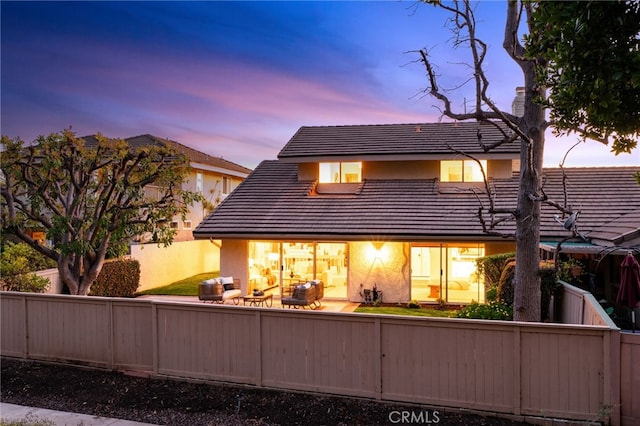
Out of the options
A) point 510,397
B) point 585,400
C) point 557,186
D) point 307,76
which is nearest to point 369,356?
point 510,397

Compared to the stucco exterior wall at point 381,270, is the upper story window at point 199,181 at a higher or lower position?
higher

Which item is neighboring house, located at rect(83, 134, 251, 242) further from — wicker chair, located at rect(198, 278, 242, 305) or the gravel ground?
the gravel ground

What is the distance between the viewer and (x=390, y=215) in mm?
16312

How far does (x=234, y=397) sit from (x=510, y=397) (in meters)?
4.17

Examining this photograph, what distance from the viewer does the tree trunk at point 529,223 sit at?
8742 millimetres

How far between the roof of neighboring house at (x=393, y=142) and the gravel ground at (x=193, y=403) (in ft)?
40.0

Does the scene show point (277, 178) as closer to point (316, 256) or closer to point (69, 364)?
point (316, 256)

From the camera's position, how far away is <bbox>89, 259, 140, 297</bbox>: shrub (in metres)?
16.4

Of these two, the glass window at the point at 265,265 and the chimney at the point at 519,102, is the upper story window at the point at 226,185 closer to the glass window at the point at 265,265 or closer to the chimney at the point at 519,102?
the glass window at the point at 265,265

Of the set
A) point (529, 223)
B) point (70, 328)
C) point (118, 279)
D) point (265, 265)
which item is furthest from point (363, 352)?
point (118, 279)

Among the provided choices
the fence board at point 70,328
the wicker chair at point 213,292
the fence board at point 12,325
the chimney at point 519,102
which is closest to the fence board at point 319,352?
the fence board at point 70,328

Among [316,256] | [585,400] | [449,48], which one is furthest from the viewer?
[316,256]

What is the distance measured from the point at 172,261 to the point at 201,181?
7.36 metres

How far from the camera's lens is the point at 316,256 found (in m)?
17.0
